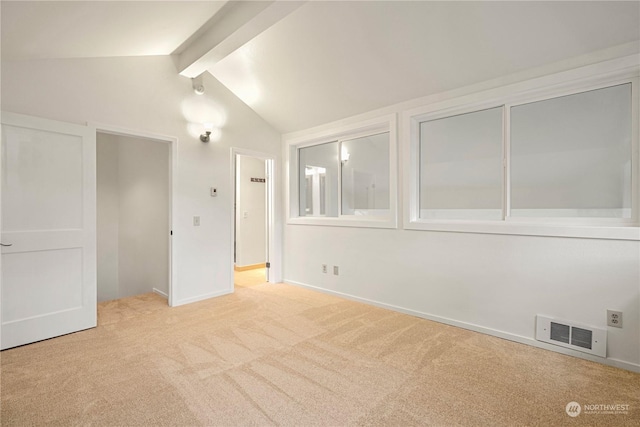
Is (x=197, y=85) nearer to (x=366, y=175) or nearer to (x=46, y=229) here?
(x=46, y=229)

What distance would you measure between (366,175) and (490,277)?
6.10ft

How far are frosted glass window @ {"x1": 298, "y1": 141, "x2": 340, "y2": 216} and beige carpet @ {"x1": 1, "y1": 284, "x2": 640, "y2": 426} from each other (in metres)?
1.86

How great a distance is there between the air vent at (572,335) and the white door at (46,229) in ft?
13.7

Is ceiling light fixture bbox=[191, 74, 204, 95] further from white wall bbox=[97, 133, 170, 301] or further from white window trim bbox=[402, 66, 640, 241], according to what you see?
white window trim bbox=[402, 66, 640, 241]

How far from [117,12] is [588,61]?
359 centimetres

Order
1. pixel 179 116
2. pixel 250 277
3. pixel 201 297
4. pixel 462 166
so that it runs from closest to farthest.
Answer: pixel 462 166
pixel 179 116
pixel 201 297
pixel 250 277

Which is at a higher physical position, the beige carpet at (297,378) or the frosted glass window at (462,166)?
the frosted glass window at (462,166)

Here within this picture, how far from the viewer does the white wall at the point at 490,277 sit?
2.29 m

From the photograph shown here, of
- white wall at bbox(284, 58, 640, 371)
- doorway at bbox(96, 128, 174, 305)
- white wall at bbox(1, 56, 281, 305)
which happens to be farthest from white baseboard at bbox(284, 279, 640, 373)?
doorway at bbox(96, 128, 174, 305)

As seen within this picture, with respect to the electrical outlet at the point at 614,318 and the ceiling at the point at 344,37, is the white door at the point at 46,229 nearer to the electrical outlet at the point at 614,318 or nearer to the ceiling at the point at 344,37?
the ceiling at the point at 344,37

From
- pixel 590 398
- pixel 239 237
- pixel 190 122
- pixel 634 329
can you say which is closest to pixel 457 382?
pixel 590 398

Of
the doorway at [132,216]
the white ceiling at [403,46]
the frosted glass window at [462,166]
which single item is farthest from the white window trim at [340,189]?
the doorway at [132,216]

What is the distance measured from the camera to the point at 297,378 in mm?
2117

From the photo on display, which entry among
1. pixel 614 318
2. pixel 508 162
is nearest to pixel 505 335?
pixel 614 318
